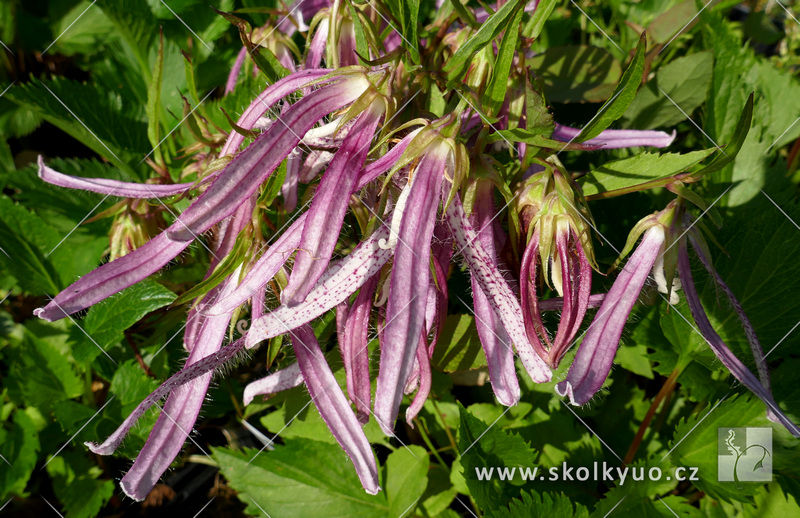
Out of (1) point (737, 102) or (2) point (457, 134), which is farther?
(1) point (737, 102)

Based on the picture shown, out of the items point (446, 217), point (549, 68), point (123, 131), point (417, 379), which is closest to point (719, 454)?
point (417, 379)

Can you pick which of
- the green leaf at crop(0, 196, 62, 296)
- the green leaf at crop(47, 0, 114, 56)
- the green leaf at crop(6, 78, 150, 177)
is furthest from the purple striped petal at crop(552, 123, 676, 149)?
the green leaf at crop(47, 0, 114, 56)

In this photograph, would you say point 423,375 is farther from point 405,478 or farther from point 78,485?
point 78,485

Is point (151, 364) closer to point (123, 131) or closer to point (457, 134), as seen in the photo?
point (123, 131)

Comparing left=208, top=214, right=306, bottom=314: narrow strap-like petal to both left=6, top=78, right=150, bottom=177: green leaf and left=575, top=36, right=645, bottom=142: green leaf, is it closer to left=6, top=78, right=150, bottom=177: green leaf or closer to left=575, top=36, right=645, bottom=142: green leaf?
left=575, top=36, right=645, bottom=142: green leaf

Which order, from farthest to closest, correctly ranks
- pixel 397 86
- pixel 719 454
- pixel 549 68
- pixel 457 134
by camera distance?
pixel 549 68, pixel 719 454, pixel 397 86, pixel 457 134

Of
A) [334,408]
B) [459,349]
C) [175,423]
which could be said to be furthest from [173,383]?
[459,349]
